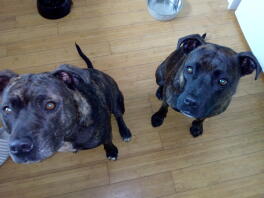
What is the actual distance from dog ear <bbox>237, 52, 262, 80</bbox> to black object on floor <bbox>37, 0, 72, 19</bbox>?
92.5 inches

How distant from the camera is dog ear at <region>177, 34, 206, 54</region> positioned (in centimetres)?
224

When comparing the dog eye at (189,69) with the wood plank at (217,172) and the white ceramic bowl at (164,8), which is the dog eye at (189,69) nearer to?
the wood plank at (217,172)

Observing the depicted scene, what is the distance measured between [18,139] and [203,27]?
2839 mm

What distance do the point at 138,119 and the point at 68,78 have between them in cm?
131

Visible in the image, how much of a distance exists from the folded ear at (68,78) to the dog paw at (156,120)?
1209 millimetres

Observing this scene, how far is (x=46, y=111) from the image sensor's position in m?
1.68

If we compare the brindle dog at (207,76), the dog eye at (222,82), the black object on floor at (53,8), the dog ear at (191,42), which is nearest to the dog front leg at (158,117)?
the brindle dog at (207,76)

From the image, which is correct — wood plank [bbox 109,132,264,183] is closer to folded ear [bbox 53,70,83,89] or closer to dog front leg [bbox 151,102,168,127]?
dog front leg [bbox 151,102,168,127]

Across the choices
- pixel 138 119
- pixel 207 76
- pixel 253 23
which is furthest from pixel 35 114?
pixel 253 23

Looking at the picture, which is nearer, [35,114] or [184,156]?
[35,114]

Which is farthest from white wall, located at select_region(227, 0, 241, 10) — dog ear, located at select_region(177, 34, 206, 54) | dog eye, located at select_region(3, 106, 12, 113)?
dog eye, located at select_region(3, 106, 12, 113)

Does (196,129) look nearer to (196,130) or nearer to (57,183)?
(196,130)

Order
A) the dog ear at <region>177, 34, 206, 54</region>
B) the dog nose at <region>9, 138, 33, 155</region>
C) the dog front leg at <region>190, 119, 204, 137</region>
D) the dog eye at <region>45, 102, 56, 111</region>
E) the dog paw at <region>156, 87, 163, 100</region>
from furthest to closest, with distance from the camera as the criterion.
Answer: the dog paw at <region>156, 87, 163, 100</region>
the dog front leg at <region>190, 119, 204, 137</region>
the dog ear at <region>177, 34, 206, 54</region>
the dog eye at <region>45, 102, 56, 111</region>
the dog nose at <region>9, 138, 33, 155</region>

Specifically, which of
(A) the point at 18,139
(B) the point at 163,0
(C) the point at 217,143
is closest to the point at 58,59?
(B) the point at 163,0
